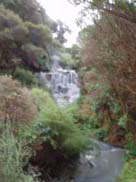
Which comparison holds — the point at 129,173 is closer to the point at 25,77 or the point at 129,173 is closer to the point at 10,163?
the point at 10,163

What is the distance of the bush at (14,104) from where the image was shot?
21.3 ft

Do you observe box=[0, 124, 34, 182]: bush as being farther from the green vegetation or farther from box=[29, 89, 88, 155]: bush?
box=[29, 89, 88, 155]: bush

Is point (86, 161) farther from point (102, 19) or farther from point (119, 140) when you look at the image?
point (102, 19)

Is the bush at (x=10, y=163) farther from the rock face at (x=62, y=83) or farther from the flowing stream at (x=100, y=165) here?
the rock face at (x=62, y=83)

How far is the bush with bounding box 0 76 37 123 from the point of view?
6.48 m

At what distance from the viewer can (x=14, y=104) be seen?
265 inches

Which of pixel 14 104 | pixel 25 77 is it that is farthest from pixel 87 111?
pixel 14 104

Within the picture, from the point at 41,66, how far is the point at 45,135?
33.4ft

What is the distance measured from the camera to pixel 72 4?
4887 millimetres

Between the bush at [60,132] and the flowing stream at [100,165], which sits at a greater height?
the bush at [60,132]

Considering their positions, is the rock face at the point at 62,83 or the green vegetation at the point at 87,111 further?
the rock face at the point at 62,83

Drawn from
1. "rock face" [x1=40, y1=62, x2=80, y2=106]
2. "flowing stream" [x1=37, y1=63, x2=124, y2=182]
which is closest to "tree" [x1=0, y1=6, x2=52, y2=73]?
"rock face" [x1=40, y1=62, x2=80, y2=106]

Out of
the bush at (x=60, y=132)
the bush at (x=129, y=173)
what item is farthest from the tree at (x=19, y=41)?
the bush at (x=129, y=173)

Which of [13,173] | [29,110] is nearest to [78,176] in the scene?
[29,110]
